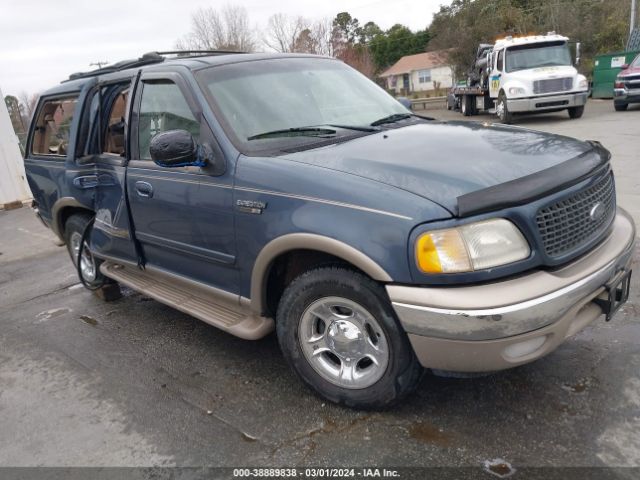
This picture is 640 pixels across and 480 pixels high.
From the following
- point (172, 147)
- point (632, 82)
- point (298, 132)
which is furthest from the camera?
point (632, 82)

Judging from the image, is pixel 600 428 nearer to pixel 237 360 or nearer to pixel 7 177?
pixel 237 360

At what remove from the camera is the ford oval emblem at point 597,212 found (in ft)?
8.91

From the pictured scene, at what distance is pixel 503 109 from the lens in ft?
54.0

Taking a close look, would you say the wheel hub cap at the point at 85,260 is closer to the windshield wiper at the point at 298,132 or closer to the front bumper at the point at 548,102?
the windshield wiper at the point at 298,132

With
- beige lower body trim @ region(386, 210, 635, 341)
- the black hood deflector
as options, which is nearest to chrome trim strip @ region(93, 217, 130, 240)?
beige lower body trim @ region(386, 210, 635, 341)

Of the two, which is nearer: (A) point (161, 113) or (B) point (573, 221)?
(B) point (573, 221)

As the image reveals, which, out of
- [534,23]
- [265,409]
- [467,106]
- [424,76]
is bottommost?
[265,409]

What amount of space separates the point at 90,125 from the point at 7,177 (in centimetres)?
897

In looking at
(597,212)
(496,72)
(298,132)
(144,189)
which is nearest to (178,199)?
(144,189)

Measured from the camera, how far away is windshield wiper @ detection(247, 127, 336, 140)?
3197 mm

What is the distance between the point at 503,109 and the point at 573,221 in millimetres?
15104

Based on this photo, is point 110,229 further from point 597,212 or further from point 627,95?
point 627,95

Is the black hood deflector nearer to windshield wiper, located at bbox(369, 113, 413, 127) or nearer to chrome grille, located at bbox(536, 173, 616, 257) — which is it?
chrome grille, located at bbox(536, 173, 616, 257)

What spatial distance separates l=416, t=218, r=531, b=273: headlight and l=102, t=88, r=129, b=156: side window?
9.20 feet
